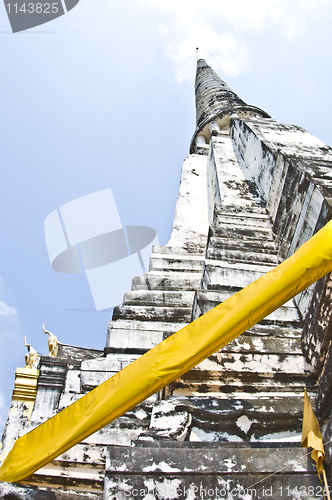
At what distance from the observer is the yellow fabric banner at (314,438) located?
1995mm

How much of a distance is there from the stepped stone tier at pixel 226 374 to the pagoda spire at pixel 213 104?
5.83 metres

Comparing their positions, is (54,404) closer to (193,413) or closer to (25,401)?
(25,401)

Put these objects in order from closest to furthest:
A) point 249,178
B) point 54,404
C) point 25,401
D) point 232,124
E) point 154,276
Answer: point 54,404
point 25,401
point 154,276
point 249,178
point 232,124

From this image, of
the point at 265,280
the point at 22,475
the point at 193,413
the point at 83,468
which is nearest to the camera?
the point at 22,475

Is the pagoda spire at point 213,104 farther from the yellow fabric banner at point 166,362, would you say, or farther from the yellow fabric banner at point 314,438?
the yellow fabric banner at point 314,438

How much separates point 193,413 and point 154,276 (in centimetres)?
309

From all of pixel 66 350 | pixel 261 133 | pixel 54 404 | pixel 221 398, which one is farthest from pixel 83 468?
pixel 261 133

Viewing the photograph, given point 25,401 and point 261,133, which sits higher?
point 261,133

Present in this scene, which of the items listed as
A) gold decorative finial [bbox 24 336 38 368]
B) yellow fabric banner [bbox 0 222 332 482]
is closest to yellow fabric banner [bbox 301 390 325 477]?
yellow fabric banner [bbox 0 222 332 482]

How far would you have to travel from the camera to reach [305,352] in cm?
324

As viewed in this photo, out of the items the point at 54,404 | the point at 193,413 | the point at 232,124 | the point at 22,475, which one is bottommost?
the point at 22,475

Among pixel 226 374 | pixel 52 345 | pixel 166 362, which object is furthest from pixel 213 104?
pixel 166 362

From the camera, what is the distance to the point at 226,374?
3.11 metres

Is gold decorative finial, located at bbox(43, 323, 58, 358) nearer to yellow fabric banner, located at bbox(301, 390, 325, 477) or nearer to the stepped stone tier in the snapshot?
the stepped stone tier
